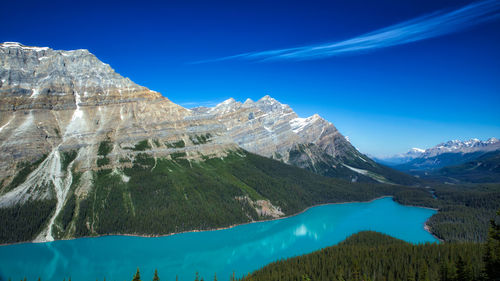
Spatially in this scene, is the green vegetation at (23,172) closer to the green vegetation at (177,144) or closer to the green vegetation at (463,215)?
the green vegetation at (177,144)

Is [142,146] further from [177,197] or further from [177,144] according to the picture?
[177,197]

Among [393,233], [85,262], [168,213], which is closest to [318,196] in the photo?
[393,233]

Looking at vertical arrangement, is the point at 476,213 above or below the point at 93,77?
below

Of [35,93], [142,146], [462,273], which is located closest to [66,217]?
[142,146]

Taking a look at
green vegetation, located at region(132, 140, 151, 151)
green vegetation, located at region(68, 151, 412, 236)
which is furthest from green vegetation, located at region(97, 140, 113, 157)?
green vegetation, located at region(68, 151, 412, 236)

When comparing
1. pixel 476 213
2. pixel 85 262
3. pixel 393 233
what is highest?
pixel 476 213

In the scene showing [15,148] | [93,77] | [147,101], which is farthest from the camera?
[147,101]

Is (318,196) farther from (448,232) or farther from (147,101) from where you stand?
(147,101)

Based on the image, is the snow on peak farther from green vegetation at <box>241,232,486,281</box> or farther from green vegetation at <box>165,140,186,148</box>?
green vegetation at <box>241,232,486,281</box>
